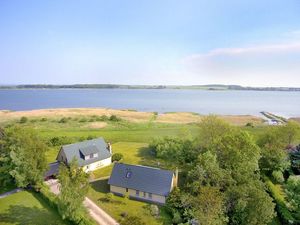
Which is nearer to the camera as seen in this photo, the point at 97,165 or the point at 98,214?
the point at 98,214

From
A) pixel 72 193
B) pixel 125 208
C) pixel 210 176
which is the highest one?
pixel 72 193

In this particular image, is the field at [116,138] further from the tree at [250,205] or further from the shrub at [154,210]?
the tree at [250,205]

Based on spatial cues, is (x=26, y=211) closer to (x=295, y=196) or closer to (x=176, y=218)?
(x=176, y=218)

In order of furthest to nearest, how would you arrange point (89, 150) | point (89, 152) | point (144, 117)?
1. point (144, 117)
2. point (89, 150)
3. point (89, 152)

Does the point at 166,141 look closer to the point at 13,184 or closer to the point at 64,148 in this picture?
the point at 64,148

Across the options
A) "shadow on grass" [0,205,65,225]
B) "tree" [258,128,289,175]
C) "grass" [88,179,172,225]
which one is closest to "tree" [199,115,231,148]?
"tree" [258,128,289,175]

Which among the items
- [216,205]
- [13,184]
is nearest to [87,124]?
[13,184]

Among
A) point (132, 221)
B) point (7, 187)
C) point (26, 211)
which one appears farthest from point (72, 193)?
point (7, 187)

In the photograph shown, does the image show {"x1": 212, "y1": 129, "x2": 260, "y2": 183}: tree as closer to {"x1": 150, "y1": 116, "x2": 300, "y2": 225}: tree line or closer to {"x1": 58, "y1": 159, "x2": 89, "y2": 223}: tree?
{"x1": 150, "y1": 116, "x2": 300, "y2": 225}: tree line
